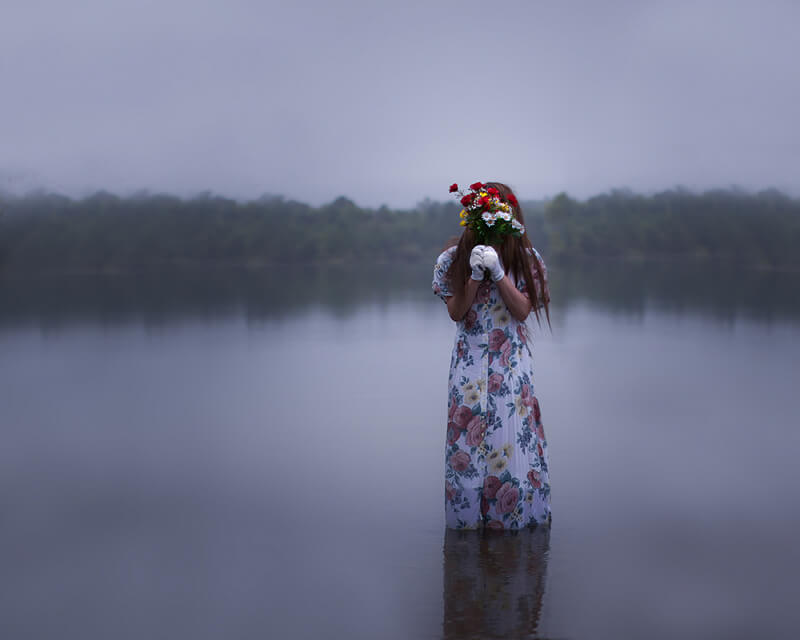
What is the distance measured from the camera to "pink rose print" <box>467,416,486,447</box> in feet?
12.4

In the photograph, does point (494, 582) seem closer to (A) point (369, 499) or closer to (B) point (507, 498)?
(B) point (507, 498)

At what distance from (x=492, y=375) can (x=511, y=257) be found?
0.53 metres

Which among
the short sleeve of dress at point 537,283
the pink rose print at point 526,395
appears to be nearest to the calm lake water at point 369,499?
the pink rose print at point 526,395

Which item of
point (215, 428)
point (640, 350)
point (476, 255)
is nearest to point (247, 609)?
point (476, 255)

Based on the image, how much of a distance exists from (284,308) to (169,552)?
1435 centimetres

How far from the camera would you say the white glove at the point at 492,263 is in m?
3.56

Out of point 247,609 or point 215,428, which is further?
point 215,428

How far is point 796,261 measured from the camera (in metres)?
35.3

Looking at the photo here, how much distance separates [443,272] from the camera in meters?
3.87

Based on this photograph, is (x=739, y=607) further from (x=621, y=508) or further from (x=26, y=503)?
(x=26, y=503)

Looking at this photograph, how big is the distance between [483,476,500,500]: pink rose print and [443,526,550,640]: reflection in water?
22 cm

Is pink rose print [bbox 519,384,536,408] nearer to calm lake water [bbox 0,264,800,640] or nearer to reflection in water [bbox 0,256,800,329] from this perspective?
calm lake water [bbox 0,264,800,640]

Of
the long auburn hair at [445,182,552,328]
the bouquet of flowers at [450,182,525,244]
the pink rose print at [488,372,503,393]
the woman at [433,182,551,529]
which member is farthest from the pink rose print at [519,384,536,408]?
the bouquet of flowers at [450,182,525,244]

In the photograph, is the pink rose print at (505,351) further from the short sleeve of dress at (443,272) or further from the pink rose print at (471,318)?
the short sleeve of dress at (443,272)
